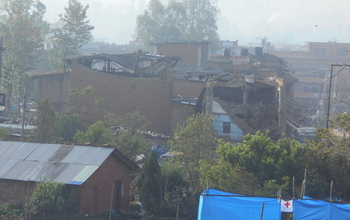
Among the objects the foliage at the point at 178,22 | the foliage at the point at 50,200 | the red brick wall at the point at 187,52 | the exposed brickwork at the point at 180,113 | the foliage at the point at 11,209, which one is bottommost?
the foliage at the point at 11,209

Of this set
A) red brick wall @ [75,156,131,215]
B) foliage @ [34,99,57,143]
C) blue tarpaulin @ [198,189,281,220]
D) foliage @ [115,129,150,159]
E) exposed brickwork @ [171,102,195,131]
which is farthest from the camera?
exposed brickwork @ [171,102,195,131]

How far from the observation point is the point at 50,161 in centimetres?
1386

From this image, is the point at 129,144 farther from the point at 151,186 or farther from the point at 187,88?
the point at 187,88

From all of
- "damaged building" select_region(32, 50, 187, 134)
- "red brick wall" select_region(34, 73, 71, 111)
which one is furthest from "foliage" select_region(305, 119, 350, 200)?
"red brick wall" select_region(34, 73, 71, 111)

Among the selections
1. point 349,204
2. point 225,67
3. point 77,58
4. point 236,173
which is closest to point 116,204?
point 236,173

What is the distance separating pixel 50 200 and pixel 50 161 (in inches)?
69.0

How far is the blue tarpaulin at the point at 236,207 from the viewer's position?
10203 millimetres

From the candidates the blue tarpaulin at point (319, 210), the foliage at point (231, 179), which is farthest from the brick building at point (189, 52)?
the blue tarpaulin at point (319, 210)

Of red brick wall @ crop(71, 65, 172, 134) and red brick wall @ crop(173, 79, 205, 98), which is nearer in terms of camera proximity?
red brick wall @ crop(71, 65, 172, 134)

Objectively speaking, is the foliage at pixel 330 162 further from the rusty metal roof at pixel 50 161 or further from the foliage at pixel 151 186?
the rusty metal roof at pixel 50 161

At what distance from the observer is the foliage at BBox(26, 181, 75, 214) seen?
40.7ft

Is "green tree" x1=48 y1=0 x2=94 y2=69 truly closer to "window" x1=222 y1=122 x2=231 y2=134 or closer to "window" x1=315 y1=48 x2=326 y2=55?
"window" x1=222 y1=122 x2=231 y2=134

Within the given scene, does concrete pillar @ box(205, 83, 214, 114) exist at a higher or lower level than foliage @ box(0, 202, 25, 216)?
higher

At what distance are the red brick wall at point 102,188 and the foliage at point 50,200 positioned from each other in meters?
0.45
